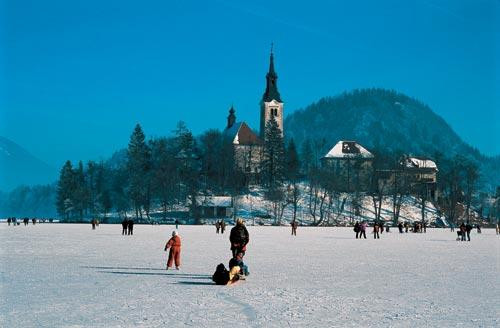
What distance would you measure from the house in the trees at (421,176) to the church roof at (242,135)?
2896 centimetres

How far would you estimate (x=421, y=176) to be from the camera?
423ft

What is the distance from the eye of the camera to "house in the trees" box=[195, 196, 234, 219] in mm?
92188

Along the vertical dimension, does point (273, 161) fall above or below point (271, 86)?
below

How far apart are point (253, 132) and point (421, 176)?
116ft

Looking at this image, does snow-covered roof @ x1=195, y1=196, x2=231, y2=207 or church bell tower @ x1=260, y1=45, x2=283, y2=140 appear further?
church bell tower @ x1=260, y1=45, x2=283, y2=140

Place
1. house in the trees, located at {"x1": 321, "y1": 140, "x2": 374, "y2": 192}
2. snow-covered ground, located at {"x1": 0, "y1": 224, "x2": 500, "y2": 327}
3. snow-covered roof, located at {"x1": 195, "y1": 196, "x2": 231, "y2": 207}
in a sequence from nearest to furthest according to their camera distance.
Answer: snow-covered ground, located at {"x1": 0, "y1": 224, "x2": 500, "y2": 327} → snow-covered roof, located at {"x1": 195, "y1": 196, "x2": 231, "y2": 207} → house in the trees, located at {"x1": 321, "y1": 140, "x2": 374, "y2": 192}

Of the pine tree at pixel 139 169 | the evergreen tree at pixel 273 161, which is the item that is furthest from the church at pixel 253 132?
the pine tree at pixel 139 169

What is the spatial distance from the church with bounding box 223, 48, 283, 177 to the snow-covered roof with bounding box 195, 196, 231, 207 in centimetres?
1306

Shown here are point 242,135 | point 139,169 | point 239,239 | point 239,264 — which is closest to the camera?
point 239,264

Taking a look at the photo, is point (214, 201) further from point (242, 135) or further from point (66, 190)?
point (242, 135)

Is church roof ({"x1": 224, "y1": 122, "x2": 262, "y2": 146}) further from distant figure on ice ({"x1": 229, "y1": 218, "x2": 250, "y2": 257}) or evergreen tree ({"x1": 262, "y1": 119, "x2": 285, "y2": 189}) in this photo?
distant figure on ice ({"x1": 229, "y1": 218, "x2": 250, "y2": 257})

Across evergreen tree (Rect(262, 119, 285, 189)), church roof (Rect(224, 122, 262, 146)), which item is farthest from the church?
evergreen tree (Rect(262, 119, 285, 189))

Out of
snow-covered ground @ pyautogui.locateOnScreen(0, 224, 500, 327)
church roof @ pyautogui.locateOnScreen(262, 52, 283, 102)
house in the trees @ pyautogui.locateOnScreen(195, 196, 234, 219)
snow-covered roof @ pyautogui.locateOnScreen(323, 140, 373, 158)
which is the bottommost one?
snow-covered ground @ pyautogui.locateOnScreen(0, 224, 500, 327)

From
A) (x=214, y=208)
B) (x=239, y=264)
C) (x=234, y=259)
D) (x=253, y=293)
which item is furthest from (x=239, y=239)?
(x=214, y=208)
